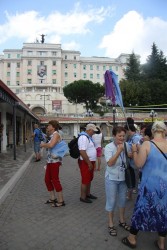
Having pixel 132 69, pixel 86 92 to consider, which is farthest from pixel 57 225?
pixel 132 69

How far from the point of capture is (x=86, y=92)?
233 feet

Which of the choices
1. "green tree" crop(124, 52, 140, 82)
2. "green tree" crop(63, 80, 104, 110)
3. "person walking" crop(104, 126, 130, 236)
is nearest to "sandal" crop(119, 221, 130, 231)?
"person walking" crop(104, 126, 130, 236)

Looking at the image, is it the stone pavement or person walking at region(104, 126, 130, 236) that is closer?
the stone pavement

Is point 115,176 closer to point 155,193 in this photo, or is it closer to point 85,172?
point 155,193

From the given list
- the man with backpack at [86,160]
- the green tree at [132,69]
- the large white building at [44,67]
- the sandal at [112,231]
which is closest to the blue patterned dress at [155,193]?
the sandal at [112,231]

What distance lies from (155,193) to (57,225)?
1.89 metres

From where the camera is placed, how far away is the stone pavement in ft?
13.4

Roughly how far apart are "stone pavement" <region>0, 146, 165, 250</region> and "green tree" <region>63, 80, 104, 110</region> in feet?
208

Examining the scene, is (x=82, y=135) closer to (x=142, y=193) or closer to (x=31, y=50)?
(x=142, y=193)

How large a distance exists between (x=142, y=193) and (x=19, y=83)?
322 ft

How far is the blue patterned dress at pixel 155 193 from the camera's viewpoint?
12.3 feet

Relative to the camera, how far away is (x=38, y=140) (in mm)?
13539

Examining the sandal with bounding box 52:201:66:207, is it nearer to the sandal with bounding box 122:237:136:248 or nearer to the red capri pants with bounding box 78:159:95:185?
the red capri pants with bounding box 78:159:95:185

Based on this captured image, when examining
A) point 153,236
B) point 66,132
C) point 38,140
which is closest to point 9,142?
point 38,140
